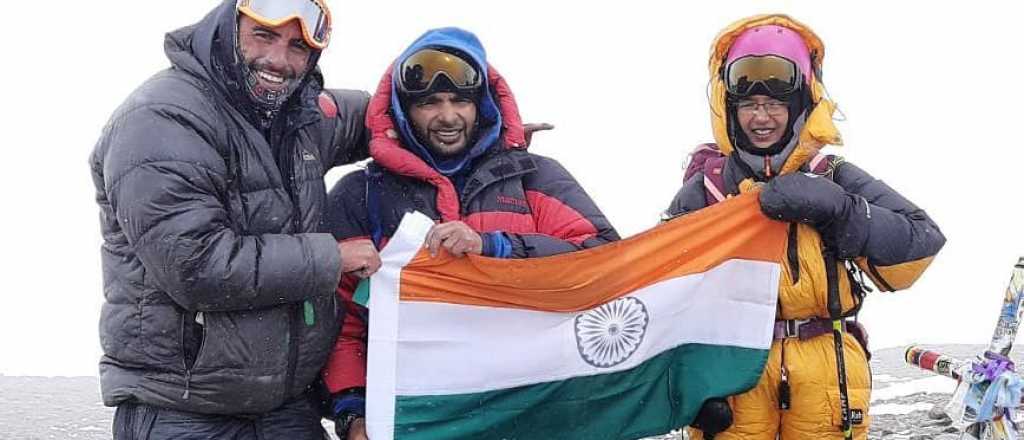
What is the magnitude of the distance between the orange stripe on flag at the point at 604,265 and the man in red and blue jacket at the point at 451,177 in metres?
0.09

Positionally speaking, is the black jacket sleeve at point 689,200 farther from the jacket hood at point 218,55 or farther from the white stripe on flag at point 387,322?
the jacket hood at point 218,55

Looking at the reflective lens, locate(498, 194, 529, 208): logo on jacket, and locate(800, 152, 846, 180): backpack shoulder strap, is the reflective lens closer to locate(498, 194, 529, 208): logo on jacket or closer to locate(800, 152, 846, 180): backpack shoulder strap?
locate(498, 194, 529, 208): logo on jacket

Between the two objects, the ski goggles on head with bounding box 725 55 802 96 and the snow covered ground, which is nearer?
the ski goggles on head with bounding box 725 55 802 96

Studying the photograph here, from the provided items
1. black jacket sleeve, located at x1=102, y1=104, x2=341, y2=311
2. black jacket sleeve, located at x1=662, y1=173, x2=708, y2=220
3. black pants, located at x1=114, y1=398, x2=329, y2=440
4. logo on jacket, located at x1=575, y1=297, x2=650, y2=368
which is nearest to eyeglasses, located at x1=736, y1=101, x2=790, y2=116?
black jacket sleeve, located at x1=662, y1=173, x2=708, y2=220

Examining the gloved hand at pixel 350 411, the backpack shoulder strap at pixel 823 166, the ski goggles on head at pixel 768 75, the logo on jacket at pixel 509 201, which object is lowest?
the gloved hand at pixel 350 411

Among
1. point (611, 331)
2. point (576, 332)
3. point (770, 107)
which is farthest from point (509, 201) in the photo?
point (770, 107)

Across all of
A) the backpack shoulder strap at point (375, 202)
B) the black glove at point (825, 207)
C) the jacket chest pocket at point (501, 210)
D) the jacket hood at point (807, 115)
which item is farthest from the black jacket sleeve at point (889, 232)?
the backpack shoulder strap at point (375, 202)

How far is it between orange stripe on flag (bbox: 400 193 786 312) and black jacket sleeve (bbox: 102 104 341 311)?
2.68 feet

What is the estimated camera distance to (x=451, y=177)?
5305 millimetres

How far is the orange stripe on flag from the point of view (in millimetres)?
5031

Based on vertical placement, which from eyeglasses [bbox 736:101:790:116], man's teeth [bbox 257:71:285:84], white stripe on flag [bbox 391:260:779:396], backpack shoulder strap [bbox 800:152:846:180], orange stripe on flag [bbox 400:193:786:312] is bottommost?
white stripe on flag [bbox 391:260:779:396]

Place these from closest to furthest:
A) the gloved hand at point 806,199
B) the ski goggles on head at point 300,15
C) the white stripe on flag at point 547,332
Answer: the ski goggles on head at point 300,15, the gloved hand at point 806,199, the white stripe on flag at point 547,332

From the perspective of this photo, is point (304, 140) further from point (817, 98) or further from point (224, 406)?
point (817, 98)

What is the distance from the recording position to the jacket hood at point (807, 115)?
514cm
